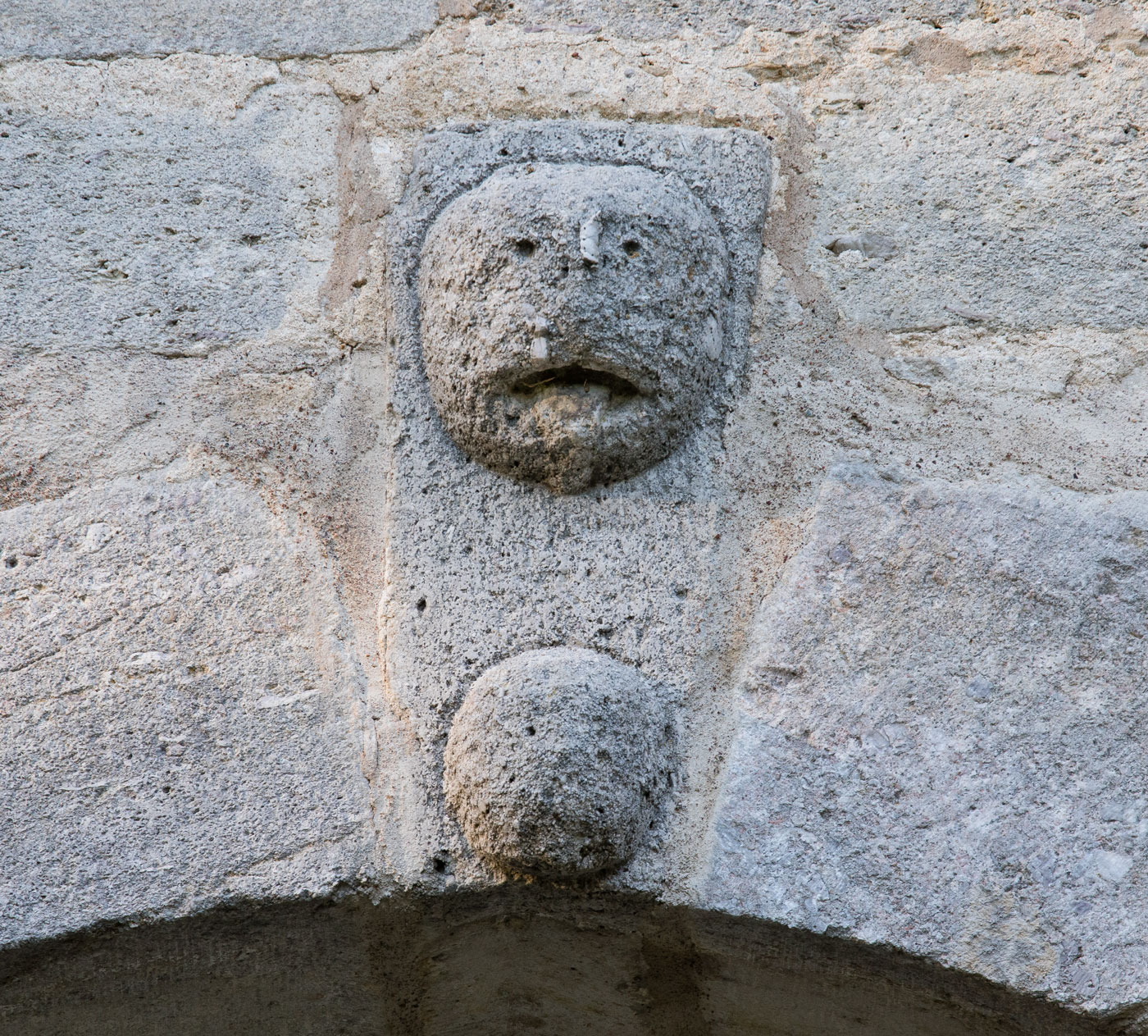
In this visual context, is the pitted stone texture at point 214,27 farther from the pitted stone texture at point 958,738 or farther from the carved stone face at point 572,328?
the pitted stone texture at point 958,738

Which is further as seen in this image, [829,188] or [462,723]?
[829,188]

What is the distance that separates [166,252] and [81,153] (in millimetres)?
169

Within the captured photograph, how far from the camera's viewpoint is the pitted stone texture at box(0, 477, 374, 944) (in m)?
1.04

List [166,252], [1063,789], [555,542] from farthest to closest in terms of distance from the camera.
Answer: [166,252] < [555,542] < [1063,789]

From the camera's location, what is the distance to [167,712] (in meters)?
1.09

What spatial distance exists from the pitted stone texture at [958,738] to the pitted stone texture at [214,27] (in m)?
0.75

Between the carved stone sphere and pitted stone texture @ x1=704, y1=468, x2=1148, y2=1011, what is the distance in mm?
83

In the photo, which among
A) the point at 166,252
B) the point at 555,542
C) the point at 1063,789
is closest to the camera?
the point at 1063,789

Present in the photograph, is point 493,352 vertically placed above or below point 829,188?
below

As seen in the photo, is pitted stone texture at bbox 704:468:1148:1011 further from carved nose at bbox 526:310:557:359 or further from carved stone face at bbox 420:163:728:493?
carved nose at bbox 526:310:557:359

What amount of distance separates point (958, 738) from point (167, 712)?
0.72 m

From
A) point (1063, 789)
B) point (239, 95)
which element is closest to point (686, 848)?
point (1063, 789)

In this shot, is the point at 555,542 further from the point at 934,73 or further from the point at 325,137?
the point at 934,73

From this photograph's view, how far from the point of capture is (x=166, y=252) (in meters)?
1.28
